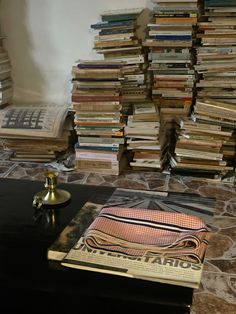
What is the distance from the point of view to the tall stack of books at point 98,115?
2525mm

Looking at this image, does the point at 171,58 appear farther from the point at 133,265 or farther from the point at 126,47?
the point at 133,265

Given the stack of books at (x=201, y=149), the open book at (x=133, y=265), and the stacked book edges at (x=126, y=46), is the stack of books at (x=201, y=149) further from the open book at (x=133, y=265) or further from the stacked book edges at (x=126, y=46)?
the open book at (x=133, y=265)

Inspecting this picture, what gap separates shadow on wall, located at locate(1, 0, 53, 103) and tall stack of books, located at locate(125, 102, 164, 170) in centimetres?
99

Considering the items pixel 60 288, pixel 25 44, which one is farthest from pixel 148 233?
pixel 25 44

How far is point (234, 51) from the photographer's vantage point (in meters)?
2.62

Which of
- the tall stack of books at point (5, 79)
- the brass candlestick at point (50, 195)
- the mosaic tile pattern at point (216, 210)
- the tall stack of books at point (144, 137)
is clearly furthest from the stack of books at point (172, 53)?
the brass candlestick at point (50, 195)

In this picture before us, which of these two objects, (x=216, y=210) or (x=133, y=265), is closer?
(x=133, y=265)

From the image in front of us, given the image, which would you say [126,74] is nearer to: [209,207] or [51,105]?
[51,105]

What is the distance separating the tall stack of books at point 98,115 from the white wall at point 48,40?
1.79 ft

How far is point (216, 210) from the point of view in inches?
87.4

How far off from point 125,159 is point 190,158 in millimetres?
514

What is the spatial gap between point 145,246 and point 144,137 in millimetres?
1705

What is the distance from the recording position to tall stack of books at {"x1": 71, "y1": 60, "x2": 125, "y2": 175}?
2525 mm

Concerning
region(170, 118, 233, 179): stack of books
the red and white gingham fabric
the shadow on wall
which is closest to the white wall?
the shadow on wall
